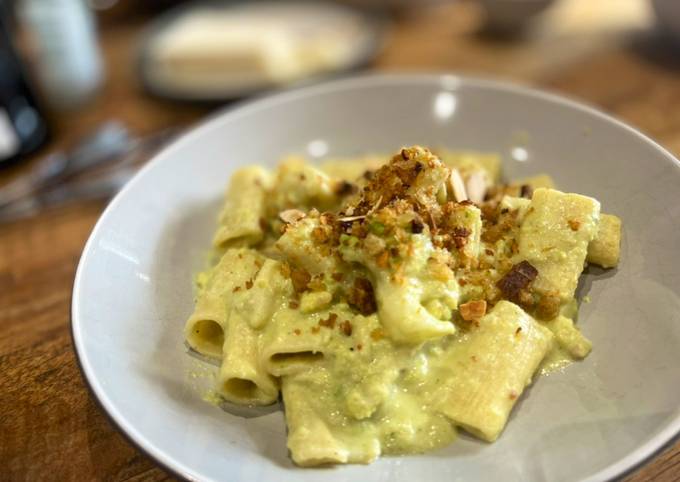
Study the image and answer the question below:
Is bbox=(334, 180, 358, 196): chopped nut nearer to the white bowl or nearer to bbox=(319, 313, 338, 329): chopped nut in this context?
the white bowl

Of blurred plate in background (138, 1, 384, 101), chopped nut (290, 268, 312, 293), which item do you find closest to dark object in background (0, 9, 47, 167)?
blurred plate in background (138, 1, 384, 101)

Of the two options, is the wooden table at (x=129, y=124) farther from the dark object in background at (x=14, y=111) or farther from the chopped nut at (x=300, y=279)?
the chopped nut at (x=300, y=279)

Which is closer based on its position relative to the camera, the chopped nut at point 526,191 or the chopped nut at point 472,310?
the chopped nut at point 472,310

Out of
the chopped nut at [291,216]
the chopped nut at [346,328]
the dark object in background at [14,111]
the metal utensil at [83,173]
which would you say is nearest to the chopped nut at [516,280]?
the chopped nut at [346,328]

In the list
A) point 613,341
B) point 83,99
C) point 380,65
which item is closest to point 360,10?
point 380,65

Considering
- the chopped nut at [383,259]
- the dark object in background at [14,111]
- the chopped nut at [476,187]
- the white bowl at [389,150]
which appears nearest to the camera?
the white bowl at [389,150]

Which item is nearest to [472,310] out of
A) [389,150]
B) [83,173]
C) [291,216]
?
[291,216]
